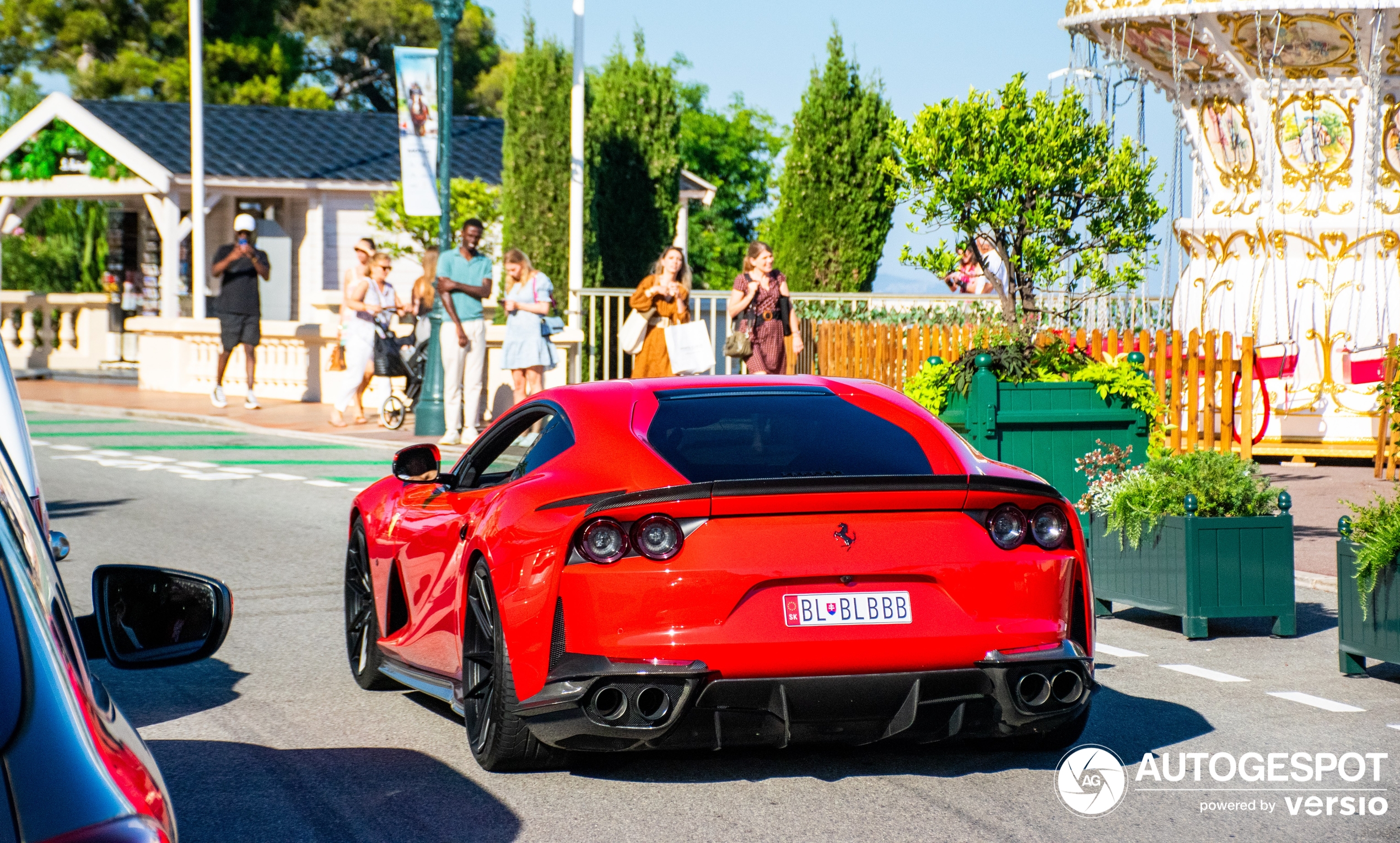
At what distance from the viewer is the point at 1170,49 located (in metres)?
17.9

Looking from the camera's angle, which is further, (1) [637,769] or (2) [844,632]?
(1) [637,769]

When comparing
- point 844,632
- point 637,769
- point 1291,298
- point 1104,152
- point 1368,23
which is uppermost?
point 1368,23

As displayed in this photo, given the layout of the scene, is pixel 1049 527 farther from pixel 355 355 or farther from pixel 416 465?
pixel 355 355

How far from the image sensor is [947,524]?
5219 millimetres

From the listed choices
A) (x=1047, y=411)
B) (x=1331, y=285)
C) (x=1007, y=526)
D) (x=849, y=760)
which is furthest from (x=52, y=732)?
(x=1331, y=285)

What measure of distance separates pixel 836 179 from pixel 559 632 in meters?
23.7

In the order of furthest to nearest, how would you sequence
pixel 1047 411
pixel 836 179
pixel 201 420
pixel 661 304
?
pixel 836 179 → pixel 201 420 → pixel 661 304 → pixel 1047 411

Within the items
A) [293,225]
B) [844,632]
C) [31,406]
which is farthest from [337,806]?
[293,225]

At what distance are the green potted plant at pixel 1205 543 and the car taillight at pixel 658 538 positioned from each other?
13.4 feet

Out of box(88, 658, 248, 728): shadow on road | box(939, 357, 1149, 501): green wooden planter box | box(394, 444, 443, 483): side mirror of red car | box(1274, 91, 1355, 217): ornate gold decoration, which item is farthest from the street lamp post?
box(394, 444, 443, 483): side mirror of red car

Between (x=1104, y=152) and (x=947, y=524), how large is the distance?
42.3 feet

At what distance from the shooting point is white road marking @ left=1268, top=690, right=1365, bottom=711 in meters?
6.69

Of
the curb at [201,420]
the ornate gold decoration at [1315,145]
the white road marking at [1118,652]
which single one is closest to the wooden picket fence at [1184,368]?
the ornate gold decoration at [1315,145]

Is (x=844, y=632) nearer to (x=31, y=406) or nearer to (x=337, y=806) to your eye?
(x=337, y=806)
